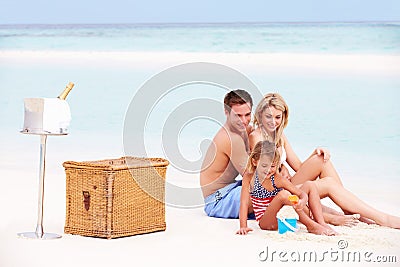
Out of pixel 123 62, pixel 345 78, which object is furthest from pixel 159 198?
pixel 123 62

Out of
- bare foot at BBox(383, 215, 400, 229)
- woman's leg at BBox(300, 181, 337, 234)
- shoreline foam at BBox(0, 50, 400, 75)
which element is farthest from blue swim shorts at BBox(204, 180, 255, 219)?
shoreline foam at BBox(0, 50, 400, 75)

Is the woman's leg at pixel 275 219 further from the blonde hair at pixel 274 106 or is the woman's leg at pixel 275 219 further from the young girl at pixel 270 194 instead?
the blonde hair at pixel 274 106

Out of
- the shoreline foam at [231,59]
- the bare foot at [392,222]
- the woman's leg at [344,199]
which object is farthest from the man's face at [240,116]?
the shoreline foam at [231,59]

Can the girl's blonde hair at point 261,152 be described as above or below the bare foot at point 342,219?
above

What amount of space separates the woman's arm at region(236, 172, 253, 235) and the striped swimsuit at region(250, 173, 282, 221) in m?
0.04

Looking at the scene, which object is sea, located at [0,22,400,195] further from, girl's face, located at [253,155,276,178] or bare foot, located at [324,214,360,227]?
bare foot, located at [324,214,360,227]

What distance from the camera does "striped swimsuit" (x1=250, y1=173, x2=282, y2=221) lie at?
12.1 feet

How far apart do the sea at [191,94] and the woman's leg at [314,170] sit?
411 mm

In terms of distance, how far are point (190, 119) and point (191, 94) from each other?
137 inches

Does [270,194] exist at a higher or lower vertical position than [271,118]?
lower

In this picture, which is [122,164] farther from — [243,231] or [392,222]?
[392,222]

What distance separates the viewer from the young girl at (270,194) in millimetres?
3559

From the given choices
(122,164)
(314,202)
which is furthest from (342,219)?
(122,164)

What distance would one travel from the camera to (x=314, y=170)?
153 inches
